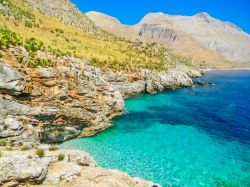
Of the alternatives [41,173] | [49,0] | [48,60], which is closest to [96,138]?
[48,60]

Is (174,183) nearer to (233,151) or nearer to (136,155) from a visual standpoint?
(136,155)

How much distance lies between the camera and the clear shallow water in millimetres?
43125

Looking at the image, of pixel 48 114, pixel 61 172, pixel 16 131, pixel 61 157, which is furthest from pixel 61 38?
pixel 61 172

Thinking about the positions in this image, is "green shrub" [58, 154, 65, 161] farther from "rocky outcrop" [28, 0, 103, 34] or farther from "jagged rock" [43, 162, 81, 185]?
"rocky outcrop" [28, 0, 103, 34]

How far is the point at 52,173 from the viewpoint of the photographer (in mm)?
25422

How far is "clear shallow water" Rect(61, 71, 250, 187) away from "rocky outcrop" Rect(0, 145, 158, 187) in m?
14.8

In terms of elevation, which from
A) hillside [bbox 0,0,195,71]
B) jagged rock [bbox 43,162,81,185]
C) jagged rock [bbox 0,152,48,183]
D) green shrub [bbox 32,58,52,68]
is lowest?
jagged rock [bbox 43,162,81,185]

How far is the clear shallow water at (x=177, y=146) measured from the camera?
4312 centimetres

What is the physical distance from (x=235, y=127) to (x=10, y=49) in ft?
167

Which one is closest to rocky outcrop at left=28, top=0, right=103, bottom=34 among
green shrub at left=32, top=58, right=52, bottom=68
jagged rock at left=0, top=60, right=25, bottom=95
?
Answer: green shrub at left=32, top=58, right=52, bottom=68

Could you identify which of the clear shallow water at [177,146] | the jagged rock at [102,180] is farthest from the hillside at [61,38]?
the jagged rock at [102,180]

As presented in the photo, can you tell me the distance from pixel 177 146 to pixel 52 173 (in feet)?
108

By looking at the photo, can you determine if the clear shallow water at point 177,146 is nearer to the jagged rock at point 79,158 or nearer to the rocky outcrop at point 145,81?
the jagged rock at point 79,158

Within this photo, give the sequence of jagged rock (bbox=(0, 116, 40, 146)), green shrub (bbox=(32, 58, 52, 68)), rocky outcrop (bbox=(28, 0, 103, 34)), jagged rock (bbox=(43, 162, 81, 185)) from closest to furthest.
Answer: jagged rock (bbox=(43, 162, 81, 185))
jagged rock (bbox=(0, 116, 40, 146))
green shrub (bbox=(32, 58, 52, 68))
rocky outcrop (bbox=(28, 0, 103, 34))
